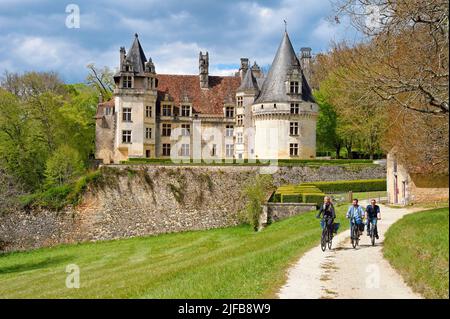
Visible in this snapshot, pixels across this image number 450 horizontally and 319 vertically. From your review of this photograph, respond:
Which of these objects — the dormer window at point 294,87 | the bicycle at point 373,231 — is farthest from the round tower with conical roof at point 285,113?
the bicycle at point 373,231

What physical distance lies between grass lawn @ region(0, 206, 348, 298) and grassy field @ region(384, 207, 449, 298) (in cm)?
256

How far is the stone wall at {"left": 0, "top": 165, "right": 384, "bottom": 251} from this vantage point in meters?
31.5

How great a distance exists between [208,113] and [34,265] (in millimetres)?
20114

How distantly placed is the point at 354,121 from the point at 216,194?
14.7 m

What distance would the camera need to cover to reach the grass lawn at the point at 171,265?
446 inches

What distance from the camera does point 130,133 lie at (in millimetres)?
39188

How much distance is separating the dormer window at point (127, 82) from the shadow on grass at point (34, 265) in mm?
15857

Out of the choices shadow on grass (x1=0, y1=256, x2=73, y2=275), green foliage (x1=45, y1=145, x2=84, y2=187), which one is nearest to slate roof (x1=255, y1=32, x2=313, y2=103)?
green foliage (x1=45, y1=145, x2=84, y2=187)

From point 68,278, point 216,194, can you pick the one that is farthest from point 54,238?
point 68,278

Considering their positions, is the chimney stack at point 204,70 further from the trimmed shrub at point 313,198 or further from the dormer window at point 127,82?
the trimmed shrub at point 313,198

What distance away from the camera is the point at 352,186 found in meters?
34.2

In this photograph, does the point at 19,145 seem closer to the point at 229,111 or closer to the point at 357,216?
the point at 229,111

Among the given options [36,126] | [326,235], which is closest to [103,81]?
[36,126]
